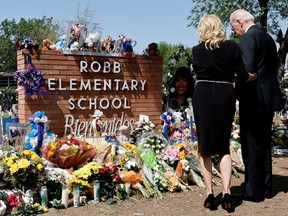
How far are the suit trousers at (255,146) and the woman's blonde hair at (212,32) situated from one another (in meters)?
0.86

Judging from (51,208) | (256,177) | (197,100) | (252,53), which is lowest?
(51,208)

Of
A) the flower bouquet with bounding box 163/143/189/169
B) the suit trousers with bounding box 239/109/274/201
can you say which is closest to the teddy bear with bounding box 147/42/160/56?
the flower bouquet with bounding box 163/143/189/169

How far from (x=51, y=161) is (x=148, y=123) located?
2.44m

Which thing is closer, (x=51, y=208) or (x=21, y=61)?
(x=51, y=208)

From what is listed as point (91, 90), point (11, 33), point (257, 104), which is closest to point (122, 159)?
point (257, 104)

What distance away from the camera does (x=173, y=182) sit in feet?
15.9

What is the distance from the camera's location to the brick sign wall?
696cm

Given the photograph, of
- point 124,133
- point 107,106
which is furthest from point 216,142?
point 107,106

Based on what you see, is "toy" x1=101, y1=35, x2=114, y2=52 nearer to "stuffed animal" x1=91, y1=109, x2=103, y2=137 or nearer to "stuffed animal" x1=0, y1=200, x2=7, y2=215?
"stuffed animal" x1=91, y1=109, x2=103, y2=137

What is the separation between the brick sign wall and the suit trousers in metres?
3.56

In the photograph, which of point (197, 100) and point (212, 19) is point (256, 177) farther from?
point (212, 19)

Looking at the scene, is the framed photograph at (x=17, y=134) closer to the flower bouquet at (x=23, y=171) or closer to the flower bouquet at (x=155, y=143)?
the flower bouquet at (x=23, y=171)

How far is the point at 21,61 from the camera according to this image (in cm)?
686

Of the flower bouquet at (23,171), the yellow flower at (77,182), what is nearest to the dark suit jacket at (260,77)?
the yellow flower at (77,182)
